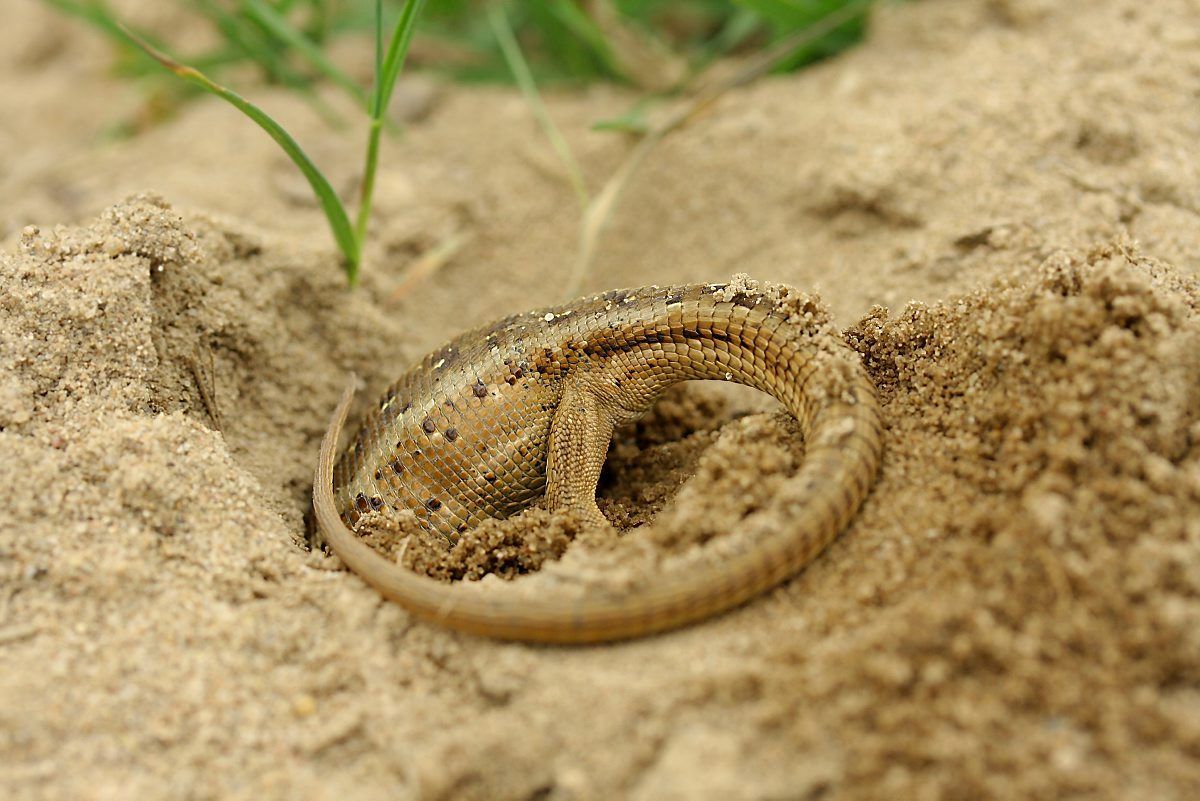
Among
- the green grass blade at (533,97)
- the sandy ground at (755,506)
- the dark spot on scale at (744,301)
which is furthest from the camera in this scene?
the green grass blade at (533,97)

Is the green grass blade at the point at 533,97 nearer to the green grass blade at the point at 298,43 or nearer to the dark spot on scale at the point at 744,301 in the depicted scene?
the green grass blade at the point at 298,43

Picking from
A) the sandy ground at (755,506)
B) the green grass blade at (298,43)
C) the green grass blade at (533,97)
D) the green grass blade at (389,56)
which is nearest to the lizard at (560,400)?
the sandy ground at (755,506)

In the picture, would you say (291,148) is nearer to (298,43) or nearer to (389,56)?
(389,56)

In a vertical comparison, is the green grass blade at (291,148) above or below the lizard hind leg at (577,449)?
above

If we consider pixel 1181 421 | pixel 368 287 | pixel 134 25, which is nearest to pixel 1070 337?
pixel 1181 421

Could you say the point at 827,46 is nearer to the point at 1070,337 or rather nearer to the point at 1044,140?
the point at 1044,140

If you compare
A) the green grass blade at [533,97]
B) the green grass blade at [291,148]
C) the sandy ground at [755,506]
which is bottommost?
the sandy ground at [755,506]

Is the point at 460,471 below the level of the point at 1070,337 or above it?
above
